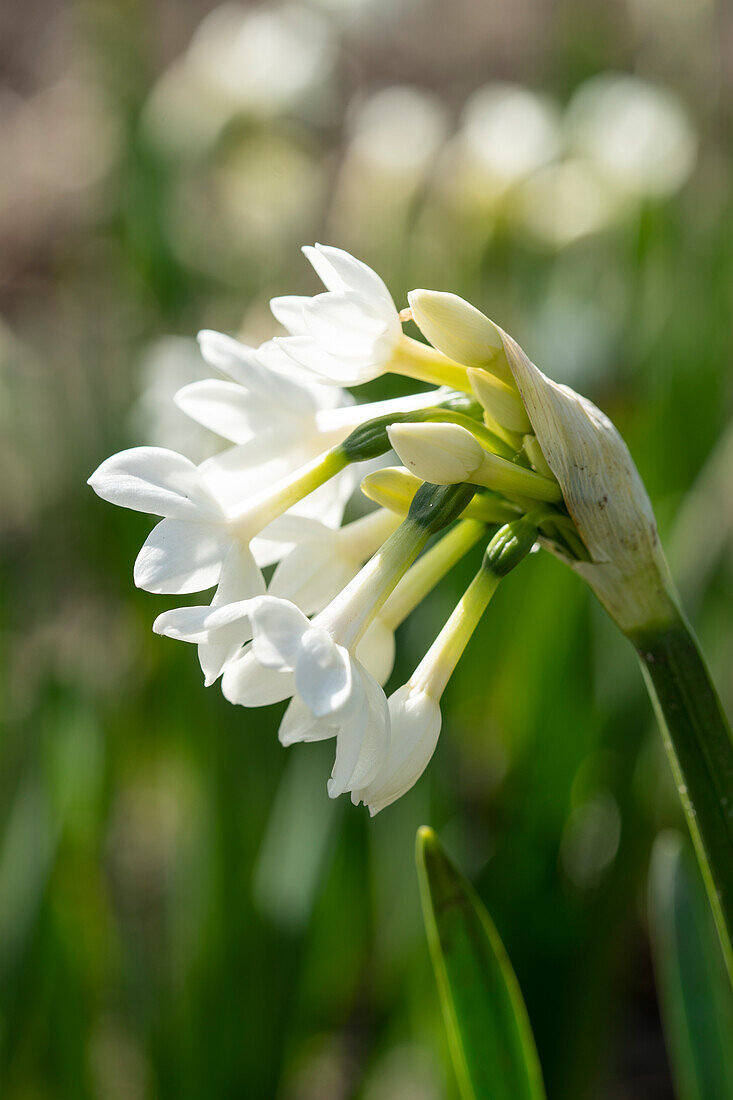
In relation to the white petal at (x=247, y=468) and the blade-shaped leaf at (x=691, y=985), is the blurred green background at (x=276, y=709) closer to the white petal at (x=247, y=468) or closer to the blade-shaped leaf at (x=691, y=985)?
the blade-shaped leaf at (x=691, y=985)

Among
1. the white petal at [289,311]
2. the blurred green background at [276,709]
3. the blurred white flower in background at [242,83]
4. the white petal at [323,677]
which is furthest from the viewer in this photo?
the blurred white flower in background at [242,83]

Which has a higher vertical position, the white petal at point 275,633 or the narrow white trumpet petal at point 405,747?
the white petal at point 275,633

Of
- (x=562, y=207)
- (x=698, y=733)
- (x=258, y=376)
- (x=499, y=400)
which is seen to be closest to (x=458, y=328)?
(x=499, y=400)

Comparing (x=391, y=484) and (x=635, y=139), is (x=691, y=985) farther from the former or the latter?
(x=635, y=139)

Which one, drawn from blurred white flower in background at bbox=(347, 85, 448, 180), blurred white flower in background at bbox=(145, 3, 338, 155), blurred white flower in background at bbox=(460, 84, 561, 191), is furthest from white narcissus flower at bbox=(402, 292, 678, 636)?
blurred white flower in background at bbox=(145, 3, 338, 155)

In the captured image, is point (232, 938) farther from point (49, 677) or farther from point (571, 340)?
point (571, 340)

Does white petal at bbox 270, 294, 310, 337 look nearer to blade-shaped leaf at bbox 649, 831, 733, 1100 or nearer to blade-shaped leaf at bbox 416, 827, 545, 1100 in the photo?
blade-shaped leaf at bbox 416, 827, 545, 1100

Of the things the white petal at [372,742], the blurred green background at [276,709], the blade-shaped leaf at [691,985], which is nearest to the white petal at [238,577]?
the white petal at [372,742]
